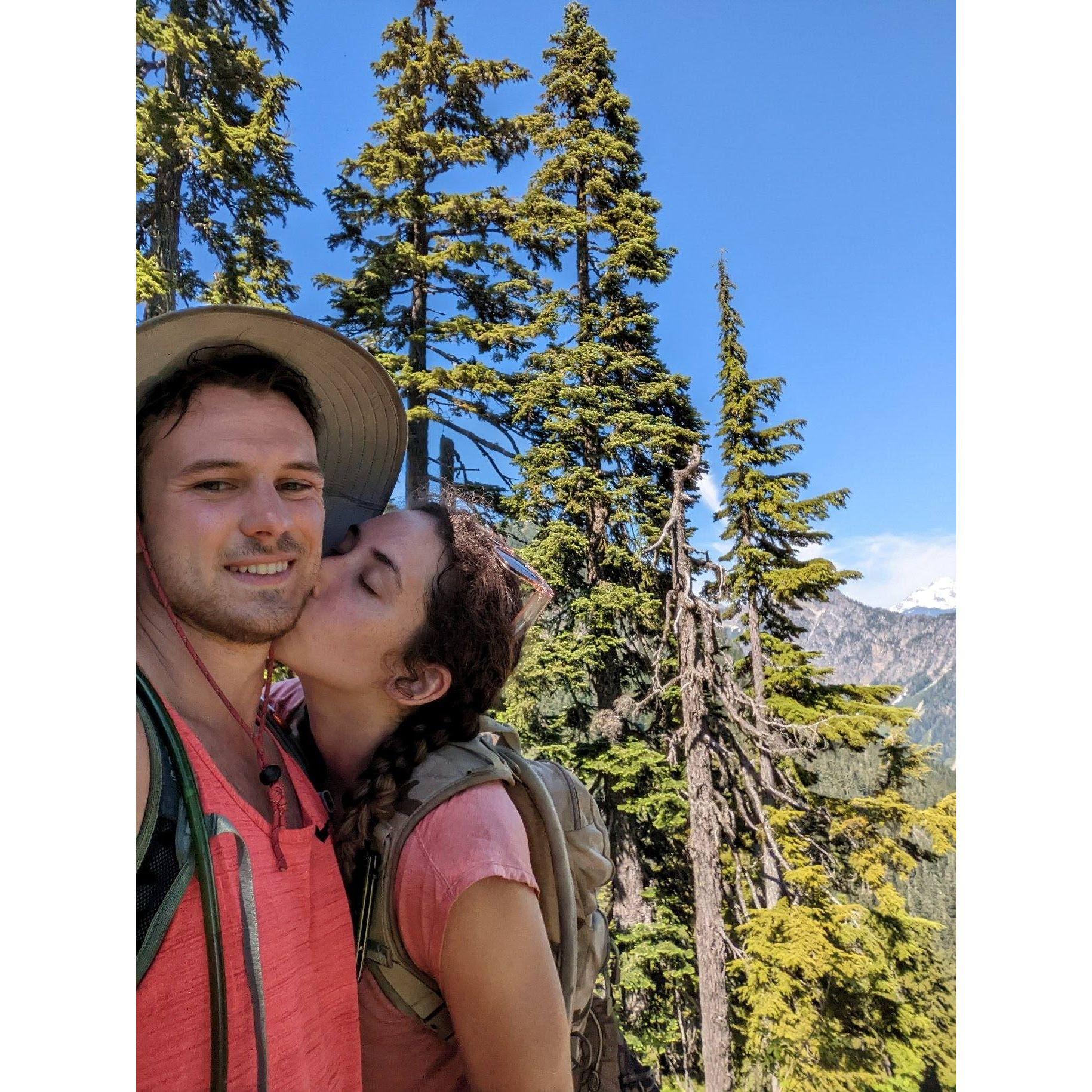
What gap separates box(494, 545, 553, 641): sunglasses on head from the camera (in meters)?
0.92

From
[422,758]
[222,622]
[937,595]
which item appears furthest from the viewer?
[937,595]

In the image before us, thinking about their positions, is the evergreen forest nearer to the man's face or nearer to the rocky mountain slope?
the rocky mountain slope

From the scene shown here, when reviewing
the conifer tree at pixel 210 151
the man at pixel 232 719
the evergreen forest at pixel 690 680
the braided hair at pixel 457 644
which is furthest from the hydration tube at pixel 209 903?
the evergreen forest at pixel 690 680

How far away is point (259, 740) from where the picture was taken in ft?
2.18

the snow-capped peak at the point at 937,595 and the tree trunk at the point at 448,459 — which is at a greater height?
the tree trunk at the point at 448,459

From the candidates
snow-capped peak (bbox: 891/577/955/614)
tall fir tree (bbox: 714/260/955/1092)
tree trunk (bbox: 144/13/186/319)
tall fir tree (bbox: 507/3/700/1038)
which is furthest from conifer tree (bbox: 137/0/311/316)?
tall fir tree (bbox: 714/260/955/1092)

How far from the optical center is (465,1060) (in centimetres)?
65

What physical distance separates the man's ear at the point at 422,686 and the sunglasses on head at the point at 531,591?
11 centimetres

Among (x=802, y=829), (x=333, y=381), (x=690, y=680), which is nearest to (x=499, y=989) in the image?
(x=333, y=381)

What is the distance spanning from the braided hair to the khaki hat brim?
0.07m

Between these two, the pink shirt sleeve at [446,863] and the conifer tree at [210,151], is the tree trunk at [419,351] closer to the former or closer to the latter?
the conifer tree at [210,151]

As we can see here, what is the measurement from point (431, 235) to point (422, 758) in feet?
7.12

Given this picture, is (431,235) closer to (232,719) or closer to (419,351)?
(419,351)

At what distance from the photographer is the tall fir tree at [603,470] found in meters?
3.41
